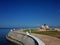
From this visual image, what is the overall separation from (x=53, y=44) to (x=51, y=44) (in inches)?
10.1

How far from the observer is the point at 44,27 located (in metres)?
64.4

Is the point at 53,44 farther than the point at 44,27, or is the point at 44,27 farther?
the point at 44,27

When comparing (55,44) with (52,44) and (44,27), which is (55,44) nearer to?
(52,44)

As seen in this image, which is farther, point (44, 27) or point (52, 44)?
point (44, 27)

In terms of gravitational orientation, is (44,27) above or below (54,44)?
above

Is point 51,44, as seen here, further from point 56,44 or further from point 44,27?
point 44,27

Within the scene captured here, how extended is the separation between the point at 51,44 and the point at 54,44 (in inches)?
15.5

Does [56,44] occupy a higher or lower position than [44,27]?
lower

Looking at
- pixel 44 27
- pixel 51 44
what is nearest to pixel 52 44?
pixel 51 44

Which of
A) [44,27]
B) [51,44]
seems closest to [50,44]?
[51,44]

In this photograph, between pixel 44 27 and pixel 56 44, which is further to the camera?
pixel 44 27

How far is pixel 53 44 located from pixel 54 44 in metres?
0.14

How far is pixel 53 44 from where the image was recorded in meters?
17.8

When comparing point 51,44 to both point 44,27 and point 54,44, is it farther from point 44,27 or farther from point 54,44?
point 44,27
